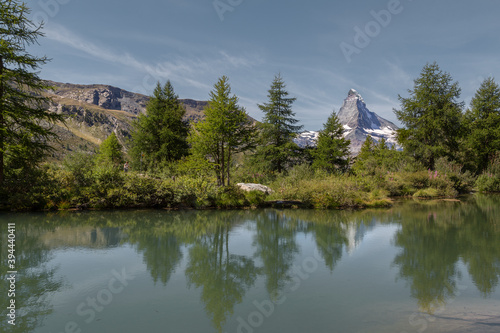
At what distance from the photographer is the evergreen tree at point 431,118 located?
34906 mm

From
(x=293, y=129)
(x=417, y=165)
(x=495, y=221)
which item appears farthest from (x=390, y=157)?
(x=495, y=221)

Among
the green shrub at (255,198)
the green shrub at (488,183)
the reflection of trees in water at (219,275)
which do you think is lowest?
the reflection of trees in water at (219,275)

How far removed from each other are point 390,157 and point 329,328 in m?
36.9

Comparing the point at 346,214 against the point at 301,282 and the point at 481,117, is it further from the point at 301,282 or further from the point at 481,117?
the point at 481,117

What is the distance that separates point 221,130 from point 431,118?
28344mm

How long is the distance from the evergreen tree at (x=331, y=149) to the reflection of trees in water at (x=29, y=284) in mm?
28202

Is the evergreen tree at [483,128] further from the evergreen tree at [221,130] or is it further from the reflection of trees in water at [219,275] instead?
the reflection of trees in water at [219,275]

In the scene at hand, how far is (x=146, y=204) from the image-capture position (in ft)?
60.3

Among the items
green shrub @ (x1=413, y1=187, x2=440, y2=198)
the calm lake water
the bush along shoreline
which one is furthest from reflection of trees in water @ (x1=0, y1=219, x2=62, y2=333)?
green shrub @ (x1=413, y1=187, x2=440, y2=198)

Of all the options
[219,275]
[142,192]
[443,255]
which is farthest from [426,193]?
[219,275]

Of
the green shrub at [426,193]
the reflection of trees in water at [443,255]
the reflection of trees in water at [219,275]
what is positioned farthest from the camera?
the green shrub at [426,193]

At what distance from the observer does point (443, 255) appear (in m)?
8.84

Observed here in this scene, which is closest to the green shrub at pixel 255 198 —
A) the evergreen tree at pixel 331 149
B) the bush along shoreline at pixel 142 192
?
the bush along shoreline at pixel 142 192

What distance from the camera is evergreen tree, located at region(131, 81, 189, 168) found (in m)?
30.3
